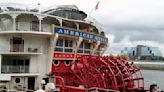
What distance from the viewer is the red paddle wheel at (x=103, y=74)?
1860 cm

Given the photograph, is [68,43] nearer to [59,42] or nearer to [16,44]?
[59,42]

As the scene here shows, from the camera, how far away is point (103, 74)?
19141mm

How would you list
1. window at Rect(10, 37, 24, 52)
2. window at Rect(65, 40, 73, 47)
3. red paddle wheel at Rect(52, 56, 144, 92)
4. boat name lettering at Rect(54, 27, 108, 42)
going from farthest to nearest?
window at Rect(65, 40, 73, 47), boat name lettering at Rect(54, 27, 108, 42), window at Rect(10, 37, 24, 52), red paddle wheel at Rect(52, 56, 144, 92)

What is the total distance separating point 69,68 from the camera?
2055 centimetres

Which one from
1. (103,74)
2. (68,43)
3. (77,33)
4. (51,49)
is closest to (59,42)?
(68,43)

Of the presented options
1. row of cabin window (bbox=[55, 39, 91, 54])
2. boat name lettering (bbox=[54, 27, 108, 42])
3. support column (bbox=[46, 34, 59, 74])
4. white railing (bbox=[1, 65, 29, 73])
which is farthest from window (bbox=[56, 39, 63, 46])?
white railing (bbox=[1, 65, 29, 73])

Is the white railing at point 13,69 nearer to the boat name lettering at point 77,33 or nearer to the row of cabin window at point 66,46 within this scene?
the row of cabin window at point 66,46

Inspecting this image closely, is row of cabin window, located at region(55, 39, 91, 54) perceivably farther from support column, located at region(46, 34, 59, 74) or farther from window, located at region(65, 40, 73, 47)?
support column, located at region(46, 34, 59, 74)

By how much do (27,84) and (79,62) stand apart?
3891mm

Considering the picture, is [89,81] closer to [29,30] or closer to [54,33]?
[54,33]

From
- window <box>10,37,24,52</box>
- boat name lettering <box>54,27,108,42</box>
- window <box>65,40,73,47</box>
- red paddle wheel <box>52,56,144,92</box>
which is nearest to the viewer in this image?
red paddle wheel <box>52,56,144,92</box>

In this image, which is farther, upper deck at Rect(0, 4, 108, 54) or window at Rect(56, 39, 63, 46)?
window at Rect(56, 39, 63, 46)

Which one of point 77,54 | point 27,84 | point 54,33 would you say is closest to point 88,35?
point 77,54

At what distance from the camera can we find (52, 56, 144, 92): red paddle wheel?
18595 millimetres
